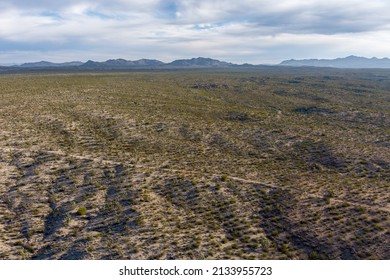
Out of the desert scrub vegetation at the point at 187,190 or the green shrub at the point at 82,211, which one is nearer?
the desert scrub vegetation at the point at 187,190

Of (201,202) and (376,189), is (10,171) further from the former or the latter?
(376,189)

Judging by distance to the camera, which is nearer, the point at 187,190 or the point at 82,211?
the point at 82,211

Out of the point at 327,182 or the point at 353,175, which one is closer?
the point at 327,182

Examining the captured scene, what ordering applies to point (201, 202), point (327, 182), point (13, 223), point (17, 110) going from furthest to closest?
1. point (17, 110)
2. point (327, 182)
3. point (201, 202)
4. point (13, 223)

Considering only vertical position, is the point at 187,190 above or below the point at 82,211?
above

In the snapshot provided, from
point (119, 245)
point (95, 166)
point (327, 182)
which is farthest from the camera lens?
point (95, 166)

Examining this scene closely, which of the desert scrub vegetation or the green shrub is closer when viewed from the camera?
the desert scrub vegetation

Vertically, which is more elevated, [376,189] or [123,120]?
[123,120]

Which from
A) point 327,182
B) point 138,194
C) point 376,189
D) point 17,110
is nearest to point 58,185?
point 138,194
